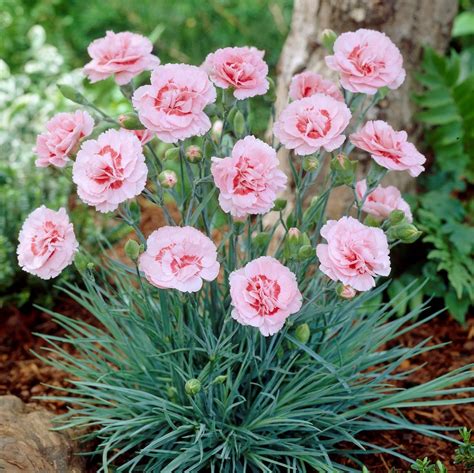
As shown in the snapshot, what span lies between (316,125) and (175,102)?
302mm

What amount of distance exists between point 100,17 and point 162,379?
343 cm

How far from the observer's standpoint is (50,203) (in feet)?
9.50

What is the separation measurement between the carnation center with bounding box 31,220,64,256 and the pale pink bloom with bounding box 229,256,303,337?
15.4 inches

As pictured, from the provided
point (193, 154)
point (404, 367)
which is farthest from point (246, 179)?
point (404, 367)

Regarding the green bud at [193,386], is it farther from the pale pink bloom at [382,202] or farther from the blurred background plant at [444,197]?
the blurred background plant at [444,197]

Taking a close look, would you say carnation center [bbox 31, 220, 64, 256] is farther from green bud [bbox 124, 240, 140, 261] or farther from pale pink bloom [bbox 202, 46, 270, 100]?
pale pink bloom [bbox 202, 46, 270, 100]

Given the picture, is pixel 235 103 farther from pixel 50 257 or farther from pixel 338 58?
pixel 50 257

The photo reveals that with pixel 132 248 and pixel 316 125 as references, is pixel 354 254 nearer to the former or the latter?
pixel 316 125

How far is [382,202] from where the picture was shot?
75.1 inches

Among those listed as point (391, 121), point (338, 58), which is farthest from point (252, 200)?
point (391, 121)

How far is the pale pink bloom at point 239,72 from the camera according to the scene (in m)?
1.68

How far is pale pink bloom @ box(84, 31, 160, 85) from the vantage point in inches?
69.1

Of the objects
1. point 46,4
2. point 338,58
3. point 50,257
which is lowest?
point 46,4

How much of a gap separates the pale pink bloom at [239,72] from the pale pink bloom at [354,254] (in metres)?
0.35
